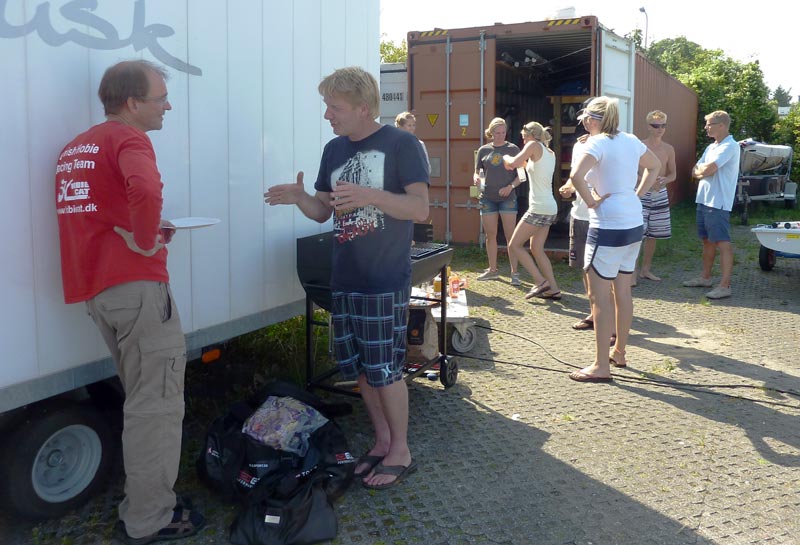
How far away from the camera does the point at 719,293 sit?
304 inches

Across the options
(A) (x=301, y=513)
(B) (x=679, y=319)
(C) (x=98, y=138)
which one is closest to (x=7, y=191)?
(C) (x=98, y=138)

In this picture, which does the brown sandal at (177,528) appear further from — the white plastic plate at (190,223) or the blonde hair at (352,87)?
the blonde hair at (352,87)

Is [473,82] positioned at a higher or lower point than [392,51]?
lower

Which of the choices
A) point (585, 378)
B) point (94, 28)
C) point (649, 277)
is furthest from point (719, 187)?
point (94, 28)

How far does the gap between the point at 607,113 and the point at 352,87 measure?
7.56ft

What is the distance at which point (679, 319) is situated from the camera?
6.91m

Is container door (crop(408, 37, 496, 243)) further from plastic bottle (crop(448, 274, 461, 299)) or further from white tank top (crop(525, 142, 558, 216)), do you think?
plastic bottle (crop(448, 274, 461, 299))

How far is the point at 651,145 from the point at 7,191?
6.61m

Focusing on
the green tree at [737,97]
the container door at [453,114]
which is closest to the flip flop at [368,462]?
the container door at [453,114]

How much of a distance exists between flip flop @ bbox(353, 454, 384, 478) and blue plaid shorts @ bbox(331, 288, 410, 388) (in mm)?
418

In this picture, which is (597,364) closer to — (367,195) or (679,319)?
(679,319)

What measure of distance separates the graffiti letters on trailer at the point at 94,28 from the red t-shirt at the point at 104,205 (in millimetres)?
378

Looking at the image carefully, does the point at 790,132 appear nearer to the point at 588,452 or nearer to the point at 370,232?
the point at 588,452

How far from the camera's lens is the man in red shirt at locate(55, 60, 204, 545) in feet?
8.91
